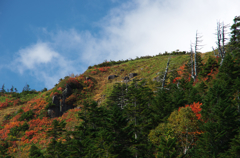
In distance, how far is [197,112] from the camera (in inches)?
1106

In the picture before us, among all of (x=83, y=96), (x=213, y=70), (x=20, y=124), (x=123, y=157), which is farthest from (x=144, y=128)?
(x=20, y=124)

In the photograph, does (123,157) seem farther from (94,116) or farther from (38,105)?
(38,105)

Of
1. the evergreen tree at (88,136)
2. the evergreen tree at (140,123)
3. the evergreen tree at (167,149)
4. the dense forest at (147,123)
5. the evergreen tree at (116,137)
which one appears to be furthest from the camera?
the evergreen tree at (140,123)

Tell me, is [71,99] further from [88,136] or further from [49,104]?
[88,136]

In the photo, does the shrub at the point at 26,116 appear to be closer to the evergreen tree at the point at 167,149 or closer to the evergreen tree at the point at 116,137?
the evergreen tree at the point at 116,137

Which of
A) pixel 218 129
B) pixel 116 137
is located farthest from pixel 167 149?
pixel 218 129

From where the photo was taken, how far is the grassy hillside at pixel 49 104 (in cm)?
4502

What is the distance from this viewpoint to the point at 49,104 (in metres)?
54.6

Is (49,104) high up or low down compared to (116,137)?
down

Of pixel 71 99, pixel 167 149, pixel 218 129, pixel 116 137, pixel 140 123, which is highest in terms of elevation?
pixel 218 129

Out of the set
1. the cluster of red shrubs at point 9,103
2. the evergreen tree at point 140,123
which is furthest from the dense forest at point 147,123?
the cluster of red shrubs at point 9,103

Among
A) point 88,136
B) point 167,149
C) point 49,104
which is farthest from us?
point 49,104

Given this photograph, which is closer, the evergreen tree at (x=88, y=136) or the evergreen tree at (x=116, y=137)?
the evergreen tree at (x=116, y=137)

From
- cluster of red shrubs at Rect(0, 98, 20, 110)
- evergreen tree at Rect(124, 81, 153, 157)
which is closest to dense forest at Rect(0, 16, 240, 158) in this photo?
evergreen tree at Rect(124, 81, 153, 157)
